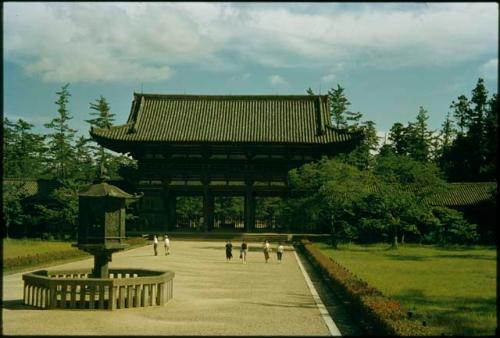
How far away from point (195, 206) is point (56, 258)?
36.6 meters

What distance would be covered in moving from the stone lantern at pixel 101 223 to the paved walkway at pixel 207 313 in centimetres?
202

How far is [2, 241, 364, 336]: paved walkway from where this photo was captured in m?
11.2

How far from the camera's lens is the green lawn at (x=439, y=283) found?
12224 millimetres

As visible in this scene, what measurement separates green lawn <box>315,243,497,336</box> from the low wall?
240 inches

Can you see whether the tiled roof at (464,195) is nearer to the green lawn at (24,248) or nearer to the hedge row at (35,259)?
the green lawn at (24,248)

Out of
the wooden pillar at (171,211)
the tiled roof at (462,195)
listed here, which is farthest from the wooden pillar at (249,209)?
the tiled roof at (462,195)

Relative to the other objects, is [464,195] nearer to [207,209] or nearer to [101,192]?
[207,209]

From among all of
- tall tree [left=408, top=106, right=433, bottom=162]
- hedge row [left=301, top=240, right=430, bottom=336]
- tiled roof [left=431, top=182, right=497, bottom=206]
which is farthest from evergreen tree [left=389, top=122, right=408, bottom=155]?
hedge row [left=301, top=240, right=430, bottom=336]

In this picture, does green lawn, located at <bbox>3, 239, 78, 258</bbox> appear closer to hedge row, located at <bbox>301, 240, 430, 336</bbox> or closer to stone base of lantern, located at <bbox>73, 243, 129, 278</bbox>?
stone base of lantern, located at <bbox>73, 243, 129, 278</bbox>

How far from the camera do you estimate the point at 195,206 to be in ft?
204

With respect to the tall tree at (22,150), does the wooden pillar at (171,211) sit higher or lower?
lower

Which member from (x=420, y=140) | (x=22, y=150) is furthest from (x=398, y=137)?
(x=22, y=150)

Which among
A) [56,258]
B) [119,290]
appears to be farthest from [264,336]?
[56,258]

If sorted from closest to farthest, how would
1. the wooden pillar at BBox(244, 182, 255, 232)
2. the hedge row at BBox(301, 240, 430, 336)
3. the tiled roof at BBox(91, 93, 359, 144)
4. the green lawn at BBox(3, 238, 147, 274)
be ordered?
1. the hedge row at BBox(301, 240, 430, 336)
2. the green lawn at BBox(3, 238, 147, 274)
3. the wooden pillar at BBox(244, 182, 255, 232)
4. the tiled roof at BBox(91, 93, 359, 144)
